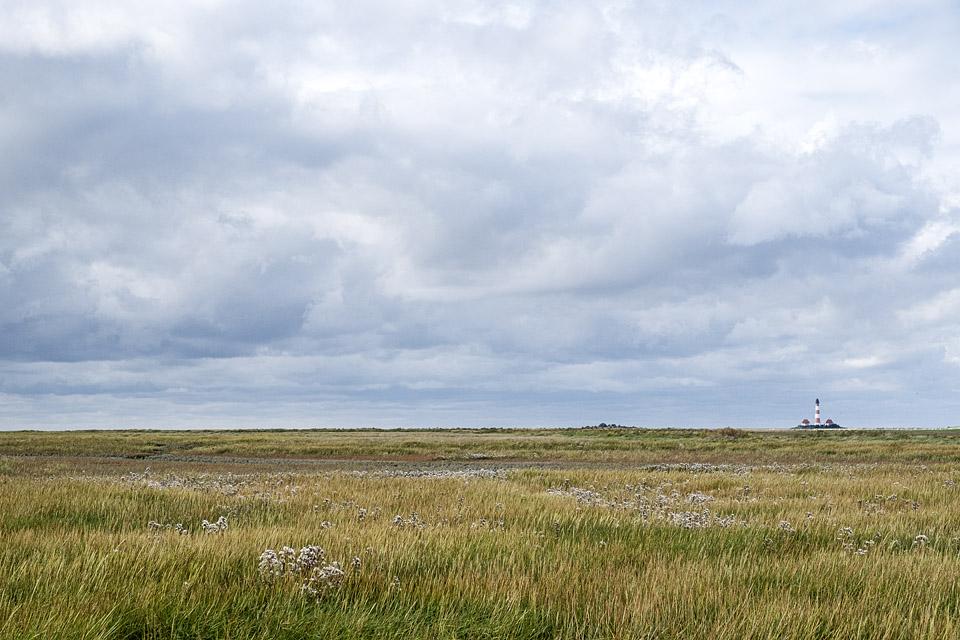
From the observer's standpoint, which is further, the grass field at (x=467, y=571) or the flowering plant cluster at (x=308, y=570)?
the flowering plant cluster at (x=308, y=570)

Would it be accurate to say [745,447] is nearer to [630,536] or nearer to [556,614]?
[630,536]

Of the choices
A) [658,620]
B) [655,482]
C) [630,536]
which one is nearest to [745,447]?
[655,482]

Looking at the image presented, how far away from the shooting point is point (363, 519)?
1085cm

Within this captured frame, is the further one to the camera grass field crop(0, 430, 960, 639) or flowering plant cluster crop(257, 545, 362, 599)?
flowering plant cluster crop(257, 545, 362, 599)

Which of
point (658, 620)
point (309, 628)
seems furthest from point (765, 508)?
point (309, 628)

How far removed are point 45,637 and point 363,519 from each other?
676 centimetres

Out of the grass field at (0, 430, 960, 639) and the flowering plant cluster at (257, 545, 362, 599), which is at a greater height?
the flowering plant cluster at (257, 545, 362, 599)

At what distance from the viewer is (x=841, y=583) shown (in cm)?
688

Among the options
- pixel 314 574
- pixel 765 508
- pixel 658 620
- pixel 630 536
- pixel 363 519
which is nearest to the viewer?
pixel 658 620

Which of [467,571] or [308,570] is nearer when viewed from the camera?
[308,570]

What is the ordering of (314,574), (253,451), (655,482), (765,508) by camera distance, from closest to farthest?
1. (314,574)
2. (765,508)
3. (655,482)
4. (253,451)

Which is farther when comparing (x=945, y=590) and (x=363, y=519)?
(x=363, y=519)

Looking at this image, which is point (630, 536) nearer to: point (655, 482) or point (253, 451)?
point (655, 482)

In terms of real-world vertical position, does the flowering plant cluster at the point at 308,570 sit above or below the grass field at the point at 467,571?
above
